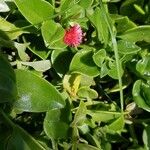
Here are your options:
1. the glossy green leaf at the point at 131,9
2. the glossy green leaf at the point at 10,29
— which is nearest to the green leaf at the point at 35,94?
the glossy green leaf at the point at 10,29

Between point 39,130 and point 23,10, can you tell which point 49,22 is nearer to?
point 23,10

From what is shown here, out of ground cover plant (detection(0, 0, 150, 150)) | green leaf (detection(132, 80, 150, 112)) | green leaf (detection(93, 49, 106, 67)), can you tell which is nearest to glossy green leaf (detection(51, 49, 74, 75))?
ground cover plant (detection(0, 0, 150, 150))

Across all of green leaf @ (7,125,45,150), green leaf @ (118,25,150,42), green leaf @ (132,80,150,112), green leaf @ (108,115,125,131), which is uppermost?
green leaf @ (118,25,150,42)

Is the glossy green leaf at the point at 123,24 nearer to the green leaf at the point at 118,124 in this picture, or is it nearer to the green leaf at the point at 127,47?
the green leaf at the point at 127,47

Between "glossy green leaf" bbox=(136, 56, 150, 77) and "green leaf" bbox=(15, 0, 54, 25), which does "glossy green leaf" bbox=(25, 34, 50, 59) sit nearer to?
"green leaf" bbox=(15, 0, 54, 25)

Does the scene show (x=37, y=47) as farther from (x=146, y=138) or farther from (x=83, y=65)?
(x=146, y=138)

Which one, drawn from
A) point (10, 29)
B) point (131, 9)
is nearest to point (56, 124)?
point (10, 29)

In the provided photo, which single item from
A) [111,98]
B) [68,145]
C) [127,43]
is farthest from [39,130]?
[127,43]
